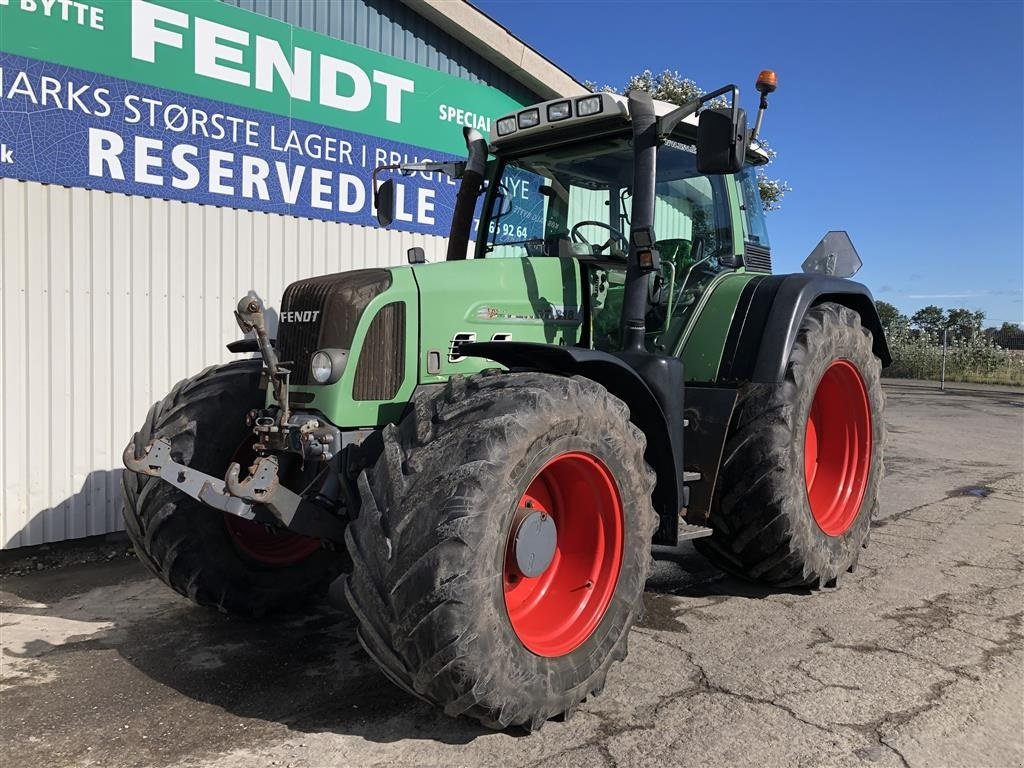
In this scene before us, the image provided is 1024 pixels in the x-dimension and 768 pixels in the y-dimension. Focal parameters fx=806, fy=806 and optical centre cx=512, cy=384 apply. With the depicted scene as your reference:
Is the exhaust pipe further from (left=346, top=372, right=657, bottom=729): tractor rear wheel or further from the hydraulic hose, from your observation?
(left=346, top=372, right=657, bottom=729): tractor rear wheel

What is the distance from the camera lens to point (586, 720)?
3.04m

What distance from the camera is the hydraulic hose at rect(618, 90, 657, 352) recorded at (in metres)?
3.87

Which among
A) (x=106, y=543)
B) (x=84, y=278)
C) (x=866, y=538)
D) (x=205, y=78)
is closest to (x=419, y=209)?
(x=205, y=78)

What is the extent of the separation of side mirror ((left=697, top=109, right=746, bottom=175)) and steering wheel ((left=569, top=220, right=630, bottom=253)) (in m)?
0.78

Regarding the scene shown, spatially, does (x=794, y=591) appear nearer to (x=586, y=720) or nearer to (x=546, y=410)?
(x=586, y=720)

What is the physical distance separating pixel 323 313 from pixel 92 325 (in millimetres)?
3029

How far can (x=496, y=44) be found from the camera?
8.30 meters

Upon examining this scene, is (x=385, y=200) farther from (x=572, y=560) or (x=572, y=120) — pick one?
(x=572, y=560)

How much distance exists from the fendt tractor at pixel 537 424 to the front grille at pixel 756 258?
6cm

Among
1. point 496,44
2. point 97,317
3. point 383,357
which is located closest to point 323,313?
point 383,357

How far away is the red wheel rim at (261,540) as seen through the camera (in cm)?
404

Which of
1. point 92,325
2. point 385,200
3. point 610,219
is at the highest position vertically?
point 385,200

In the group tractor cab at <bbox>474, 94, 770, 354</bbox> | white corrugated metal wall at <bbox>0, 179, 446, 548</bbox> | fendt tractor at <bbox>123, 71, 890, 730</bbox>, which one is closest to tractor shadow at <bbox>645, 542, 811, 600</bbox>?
fendt tractor at <bbox>123, 71, 890, 730</bbox>

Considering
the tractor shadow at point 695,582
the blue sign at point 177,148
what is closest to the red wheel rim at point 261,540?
the tractor shadow at point 695,582
